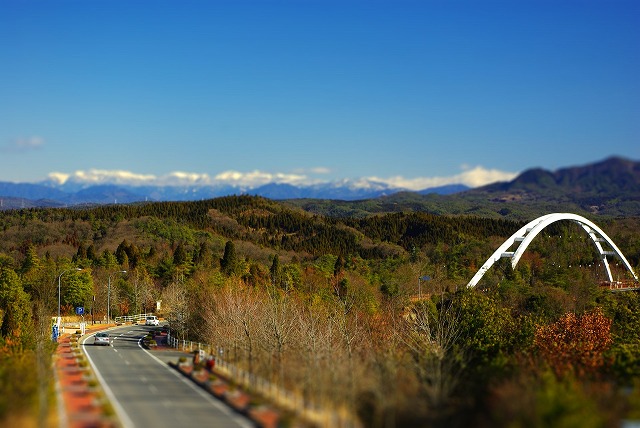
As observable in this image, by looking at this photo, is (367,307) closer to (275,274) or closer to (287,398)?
(275,274)

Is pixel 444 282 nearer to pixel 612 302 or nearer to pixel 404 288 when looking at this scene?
pixel 404 288

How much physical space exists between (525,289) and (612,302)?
1177 centimetres

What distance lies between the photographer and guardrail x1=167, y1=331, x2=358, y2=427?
953 inches

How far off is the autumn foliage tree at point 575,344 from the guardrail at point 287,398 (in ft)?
42.6

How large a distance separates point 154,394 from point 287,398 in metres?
6.98

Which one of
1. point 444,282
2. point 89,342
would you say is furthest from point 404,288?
point 89,342

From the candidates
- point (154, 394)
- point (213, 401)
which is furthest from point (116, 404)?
point (213, 401)

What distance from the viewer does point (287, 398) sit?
2875 cm

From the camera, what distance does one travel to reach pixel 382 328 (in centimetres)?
6831

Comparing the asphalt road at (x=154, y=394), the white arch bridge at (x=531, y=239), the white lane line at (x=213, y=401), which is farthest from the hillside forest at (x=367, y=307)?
the asphalt road at (x=154, y=394)

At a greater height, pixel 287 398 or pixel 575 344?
pixel 287 398

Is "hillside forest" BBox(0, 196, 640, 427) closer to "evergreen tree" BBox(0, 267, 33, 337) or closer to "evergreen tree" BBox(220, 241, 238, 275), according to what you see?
"evergreen tree" BBox(0, 267, 33, 337)

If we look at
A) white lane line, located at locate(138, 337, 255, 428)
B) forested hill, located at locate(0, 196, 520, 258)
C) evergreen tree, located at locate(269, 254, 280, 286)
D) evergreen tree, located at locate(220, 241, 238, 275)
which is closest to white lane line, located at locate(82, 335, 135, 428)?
white lane line, located at locate(138, 337, 255, 428)

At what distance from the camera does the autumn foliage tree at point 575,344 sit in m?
37.6
